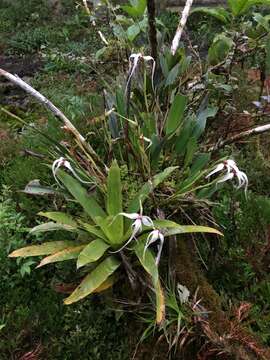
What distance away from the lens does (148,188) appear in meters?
2.84

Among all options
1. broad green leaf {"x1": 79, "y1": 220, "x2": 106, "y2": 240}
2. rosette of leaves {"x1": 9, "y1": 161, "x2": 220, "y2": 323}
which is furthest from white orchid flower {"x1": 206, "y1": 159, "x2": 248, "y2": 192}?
broad green leaf {"x1": 79, "y1": 220, "x2": 106, "y2": 240}

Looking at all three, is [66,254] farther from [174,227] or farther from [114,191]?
[174,227]

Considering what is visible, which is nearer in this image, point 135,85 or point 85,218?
point 85,218

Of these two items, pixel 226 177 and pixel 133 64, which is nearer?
pixel 226 177

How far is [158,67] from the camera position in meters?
3.81

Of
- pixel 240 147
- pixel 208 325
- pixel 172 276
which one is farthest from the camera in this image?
pixel 240 147

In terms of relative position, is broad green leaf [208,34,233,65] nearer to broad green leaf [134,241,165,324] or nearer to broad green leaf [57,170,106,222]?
broad green leaf [57,170,106,222]

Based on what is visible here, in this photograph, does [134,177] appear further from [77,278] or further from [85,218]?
[77,278]

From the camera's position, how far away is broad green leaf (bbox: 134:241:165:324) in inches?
97.8

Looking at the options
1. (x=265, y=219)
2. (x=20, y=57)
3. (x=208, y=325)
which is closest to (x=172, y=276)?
(x=208, y=325)

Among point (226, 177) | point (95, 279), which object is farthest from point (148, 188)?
point (95, 279)

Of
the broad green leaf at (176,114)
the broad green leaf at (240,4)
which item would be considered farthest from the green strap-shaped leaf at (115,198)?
the broad green leaf at (240,4)

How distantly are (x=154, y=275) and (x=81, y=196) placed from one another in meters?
0.66

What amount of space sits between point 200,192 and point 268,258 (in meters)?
0.62
